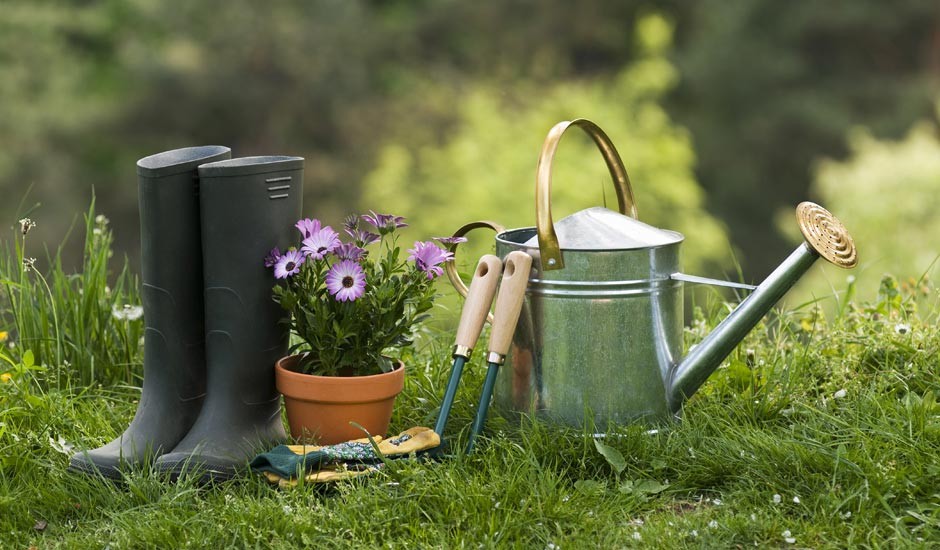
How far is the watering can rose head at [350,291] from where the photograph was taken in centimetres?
218

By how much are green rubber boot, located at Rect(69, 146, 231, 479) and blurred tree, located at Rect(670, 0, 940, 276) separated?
12332mm

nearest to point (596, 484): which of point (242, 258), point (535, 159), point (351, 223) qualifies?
point (351, 223)

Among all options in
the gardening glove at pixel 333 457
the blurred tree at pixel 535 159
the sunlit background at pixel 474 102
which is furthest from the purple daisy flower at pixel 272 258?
the blurred tree at pixel 535 159

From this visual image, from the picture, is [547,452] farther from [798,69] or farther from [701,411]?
[798,69]

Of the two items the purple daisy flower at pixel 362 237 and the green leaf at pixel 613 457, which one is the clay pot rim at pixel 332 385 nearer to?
the purple daisy flower at pixel 362 237

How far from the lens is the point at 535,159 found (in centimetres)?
1229

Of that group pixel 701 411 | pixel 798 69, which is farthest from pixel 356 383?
pixel 798 69

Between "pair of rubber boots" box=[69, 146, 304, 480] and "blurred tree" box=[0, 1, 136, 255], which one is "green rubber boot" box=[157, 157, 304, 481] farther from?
"blurred tree" box=[0, 1, 136, 255]

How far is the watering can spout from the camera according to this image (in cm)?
211

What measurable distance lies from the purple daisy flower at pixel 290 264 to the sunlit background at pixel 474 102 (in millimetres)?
8564

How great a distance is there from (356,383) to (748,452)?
0.85m

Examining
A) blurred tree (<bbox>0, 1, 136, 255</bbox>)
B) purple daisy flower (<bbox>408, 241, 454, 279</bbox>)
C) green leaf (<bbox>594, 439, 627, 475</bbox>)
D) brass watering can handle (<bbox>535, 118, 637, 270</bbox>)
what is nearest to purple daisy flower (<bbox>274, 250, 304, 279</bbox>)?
purple daisy flower (<bbox>408, 241, 454, 279</bbox>)

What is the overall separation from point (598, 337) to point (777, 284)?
40 cm

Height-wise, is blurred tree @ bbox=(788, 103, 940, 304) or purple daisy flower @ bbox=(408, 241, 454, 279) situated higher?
purple daisy flower @ bbox=(408, 241, 454, 279)
